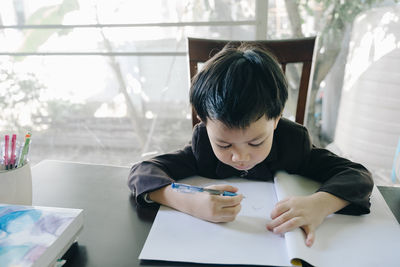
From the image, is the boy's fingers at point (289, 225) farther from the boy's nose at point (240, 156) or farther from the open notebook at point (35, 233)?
the open notebook at point (35, 233)

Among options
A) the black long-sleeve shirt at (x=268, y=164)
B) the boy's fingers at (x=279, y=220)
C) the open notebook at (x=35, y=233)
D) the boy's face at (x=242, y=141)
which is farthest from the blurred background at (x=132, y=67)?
the open notebook at (x=35, y=233)

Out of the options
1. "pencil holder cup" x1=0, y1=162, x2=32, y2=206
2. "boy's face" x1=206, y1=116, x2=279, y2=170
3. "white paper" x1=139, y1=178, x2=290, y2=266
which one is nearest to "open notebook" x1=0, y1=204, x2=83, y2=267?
"pencil holder cup" x1=0, y1=162, x2=32, y2=206

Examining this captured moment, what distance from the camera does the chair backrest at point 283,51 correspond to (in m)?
1.01

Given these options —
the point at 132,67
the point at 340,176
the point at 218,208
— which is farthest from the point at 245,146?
the point at 132,67

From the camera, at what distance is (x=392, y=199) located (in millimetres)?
716

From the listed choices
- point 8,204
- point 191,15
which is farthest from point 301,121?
point 191,15

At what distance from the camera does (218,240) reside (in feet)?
1.87

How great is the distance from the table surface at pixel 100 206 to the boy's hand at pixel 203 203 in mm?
38

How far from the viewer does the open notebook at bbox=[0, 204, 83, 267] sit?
48cm

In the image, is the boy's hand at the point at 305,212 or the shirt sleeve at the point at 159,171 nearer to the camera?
the boy's hand at the point at 305,212

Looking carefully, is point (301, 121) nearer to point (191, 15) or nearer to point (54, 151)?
point (191, 15)

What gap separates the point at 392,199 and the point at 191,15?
1.38m

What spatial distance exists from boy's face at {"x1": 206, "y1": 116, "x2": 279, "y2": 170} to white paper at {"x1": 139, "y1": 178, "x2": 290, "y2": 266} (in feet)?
0.34

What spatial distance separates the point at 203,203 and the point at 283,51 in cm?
59
